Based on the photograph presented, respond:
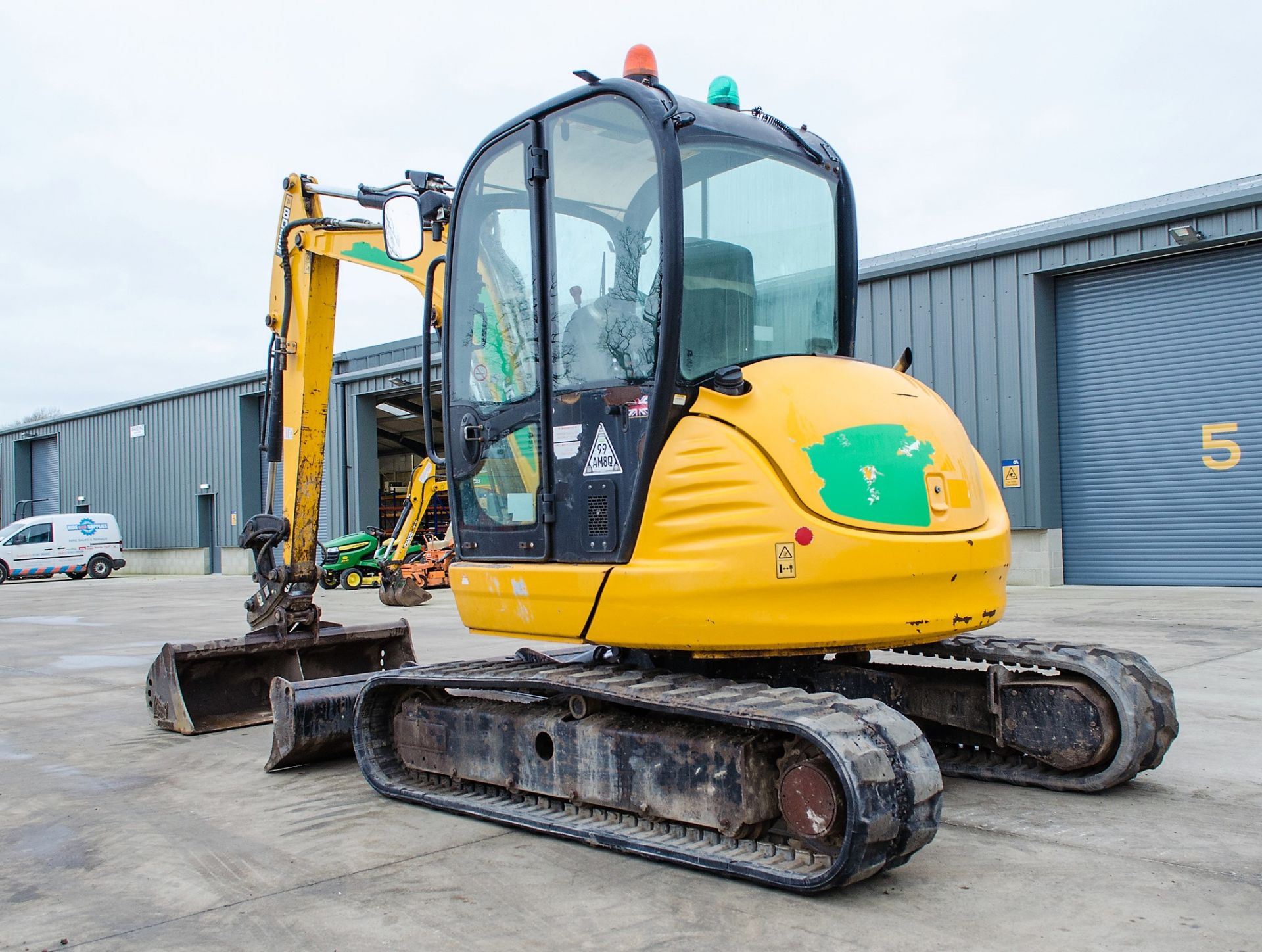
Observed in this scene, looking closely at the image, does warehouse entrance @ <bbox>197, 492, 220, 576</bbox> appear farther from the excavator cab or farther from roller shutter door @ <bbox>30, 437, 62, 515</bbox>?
the excavator cab

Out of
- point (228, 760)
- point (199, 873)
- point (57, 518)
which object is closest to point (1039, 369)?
point (228, 760)

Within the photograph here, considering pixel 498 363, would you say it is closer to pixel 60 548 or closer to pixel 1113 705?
pixel 1113 705

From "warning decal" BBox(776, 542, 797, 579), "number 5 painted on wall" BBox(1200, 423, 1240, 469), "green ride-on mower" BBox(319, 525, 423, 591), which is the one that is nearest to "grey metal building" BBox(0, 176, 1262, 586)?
"number 5 painted on wall" BBox(1200, 423, 1240, 469)

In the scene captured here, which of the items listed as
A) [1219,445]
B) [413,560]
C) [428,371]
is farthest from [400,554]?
[428,371]

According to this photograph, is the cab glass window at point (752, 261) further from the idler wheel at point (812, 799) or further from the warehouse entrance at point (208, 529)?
the warehouse entrance at point (208, 529)

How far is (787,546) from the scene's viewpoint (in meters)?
3.85

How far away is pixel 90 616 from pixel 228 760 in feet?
41.6

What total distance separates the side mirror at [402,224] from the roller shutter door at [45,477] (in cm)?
4287

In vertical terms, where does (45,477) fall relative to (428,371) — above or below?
above

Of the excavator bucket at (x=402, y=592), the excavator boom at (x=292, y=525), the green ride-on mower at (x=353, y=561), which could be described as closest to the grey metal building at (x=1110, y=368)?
the excavator bucket at (x=402, y=592)

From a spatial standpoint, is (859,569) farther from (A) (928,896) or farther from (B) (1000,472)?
(B) (1000,472)

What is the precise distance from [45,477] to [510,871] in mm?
46820

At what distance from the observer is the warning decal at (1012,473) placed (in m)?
17.9

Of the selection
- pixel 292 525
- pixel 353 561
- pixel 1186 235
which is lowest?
pixel 353 561
